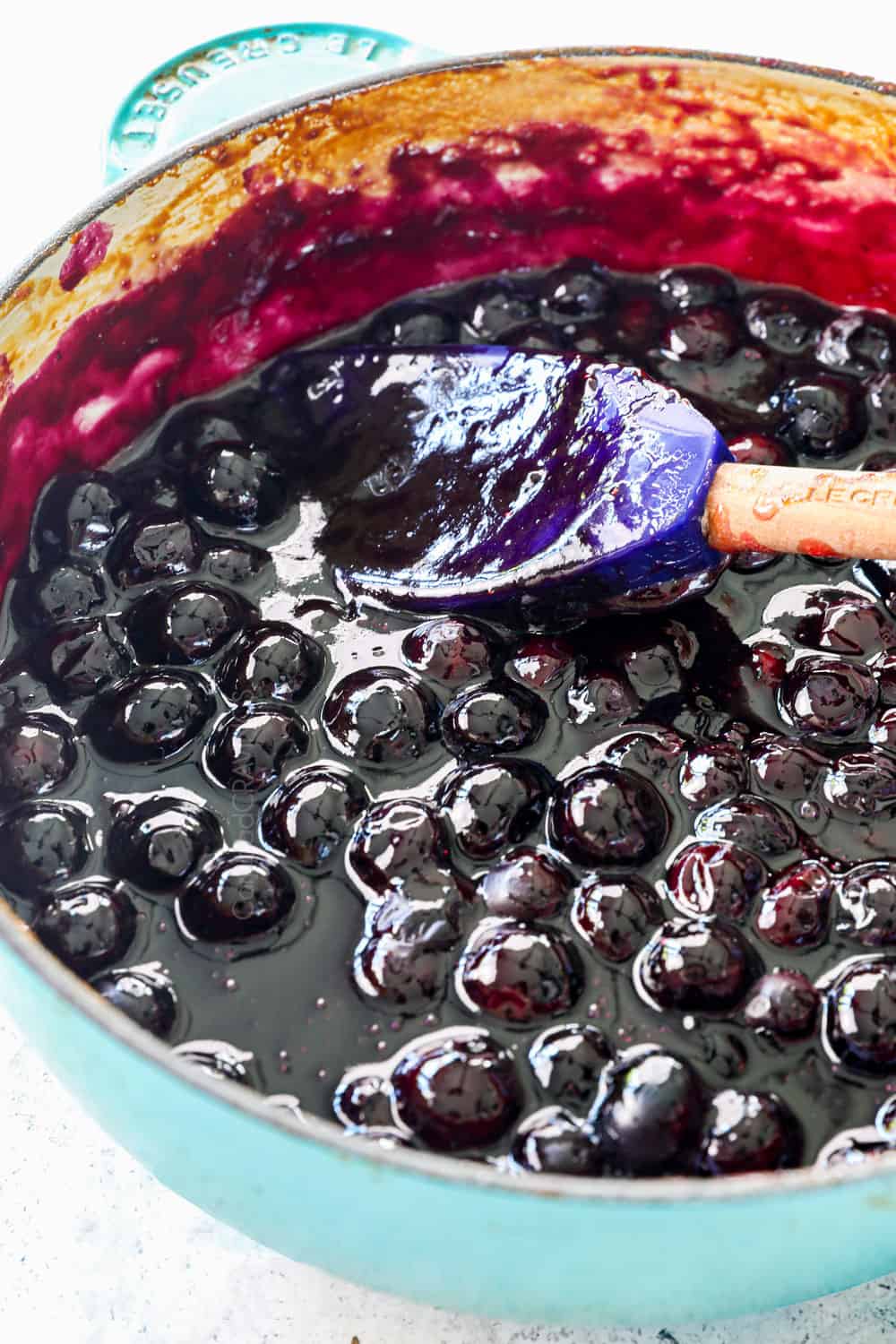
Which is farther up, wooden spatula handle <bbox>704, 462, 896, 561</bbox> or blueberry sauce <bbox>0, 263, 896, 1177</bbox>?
wooden spatula handle <bbox>704, 462, 896, 561</bbox>

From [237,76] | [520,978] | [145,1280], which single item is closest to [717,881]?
[520,978]

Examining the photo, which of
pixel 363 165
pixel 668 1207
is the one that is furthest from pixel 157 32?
pixel 668 1207

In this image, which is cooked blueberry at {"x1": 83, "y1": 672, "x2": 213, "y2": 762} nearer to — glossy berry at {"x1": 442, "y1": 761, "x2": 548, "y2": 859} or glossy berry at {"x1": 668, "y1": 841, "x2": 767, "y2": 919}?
glossy berry at {"x1": 442, "y1": 761, "x2": 548, "y2": 859}

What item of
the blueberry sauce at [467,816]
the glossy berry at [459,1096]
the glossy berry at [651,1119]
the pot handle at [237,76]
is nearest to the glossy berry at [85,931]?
the blueberry sauce at [467,816]

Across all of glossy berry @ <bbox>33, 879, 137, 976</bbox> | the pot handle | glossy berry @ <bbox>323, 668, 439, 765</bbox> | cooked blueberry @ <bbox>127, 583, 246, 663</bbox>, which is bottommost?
glossy berry @ <bbox>33, 879, 137, 976</bbox>

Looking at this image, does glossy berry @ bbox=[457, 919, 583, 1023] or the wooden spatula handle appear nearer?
glossy berry @ bbox=[457, 919, 583, 1023]

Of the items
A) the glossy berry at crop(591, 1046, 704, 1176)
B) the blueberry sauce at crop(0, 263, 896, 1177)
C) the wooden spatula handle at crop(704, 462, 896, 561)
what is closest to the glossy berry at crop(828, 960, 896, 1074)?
the blueberry sauce at crop(0, 263, 896, 1177)

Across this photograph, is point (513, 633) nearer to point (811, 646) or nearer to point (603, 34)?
point (811, 646)
